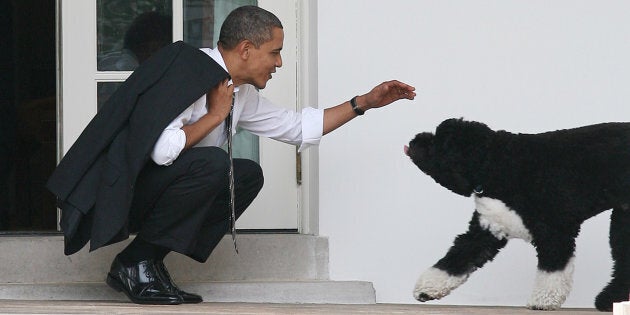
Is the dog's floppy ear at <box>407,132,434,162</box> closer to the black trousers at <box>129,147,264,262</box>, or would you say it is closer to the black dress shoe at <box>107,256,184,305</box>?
the black trousers at <box>129,147,264,262</box>

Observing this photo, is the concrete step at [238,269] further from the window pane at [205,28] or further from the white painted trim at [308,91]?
the window pane at [205,28]

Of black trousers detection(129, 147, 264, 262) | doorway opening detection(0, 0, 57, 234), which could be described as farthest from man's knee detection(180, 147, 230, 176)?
doorway opening detection(0, 0, 57, 234)

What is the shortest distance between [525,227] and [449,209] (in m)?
0.98

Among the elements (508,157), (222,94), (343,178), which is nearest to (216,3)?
(343,178)

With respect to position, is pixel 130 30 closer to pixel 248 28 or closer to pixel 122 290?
pixel 248 28

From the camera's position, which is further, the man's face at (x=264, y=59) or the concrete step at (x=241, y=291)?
the concrete step at (x=241, y=291)

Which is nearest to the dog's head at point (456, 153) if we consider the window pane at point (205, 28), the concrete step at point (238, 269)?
the concrete step at point (238, 269)

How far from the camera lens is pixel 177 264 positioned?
165 inches

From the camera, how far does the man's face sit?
3.63 metres

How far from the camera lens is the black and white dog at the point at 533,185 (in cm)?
328

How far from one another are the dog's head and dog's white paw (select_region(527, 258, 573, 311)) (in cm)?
32

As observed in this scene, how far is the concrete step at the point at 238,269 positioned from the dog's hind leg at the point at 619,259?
3.21 ft

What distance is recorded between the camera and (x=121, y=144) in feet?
11.4

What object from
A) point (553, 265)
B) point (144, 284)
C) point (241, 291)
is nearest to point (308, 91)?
point (241, 291)
